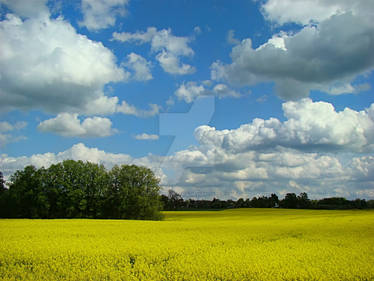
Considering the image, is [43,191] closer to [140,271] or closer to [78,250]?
[78,250]

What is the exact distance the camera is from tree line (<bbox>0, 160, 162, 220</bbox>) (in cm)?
5375

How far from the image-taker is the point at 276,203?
Answer: 110 metres

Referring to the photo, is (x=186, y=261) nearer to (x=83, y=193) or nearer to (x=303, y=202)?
(x=83, y=193)

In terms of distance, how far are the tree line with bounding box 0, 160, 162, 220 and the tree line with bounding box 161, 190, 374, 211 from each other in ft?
132

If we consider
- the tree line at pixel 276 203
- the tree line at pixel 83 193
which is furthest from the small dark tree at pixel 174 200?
the tree line at pixel 83 193

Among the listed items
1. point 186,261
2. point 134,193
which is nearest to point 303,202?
point 134,193

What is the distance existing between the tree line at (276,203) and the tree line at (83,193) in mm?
40372

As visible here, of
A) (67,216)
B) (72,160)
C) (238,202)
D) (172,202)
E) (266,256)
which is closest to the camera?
(266,256)

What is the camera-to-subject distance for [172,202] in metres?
113

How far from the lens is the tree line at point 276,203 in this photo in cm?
9450

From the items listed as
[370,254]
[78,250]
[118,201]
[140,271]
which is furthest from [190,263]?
[118,201]

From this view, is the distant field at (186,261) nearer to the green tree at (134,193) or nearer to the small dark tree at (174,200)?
the green tree at (134,193)

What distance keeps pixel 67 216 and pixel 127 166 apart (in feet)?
46.0

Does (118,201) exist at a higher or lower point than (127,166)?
lower
